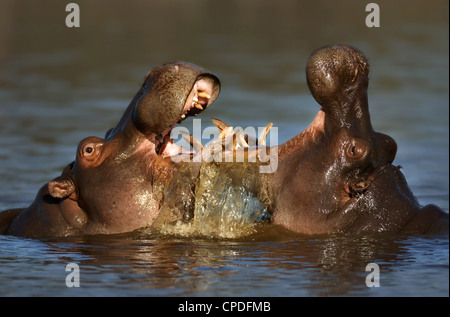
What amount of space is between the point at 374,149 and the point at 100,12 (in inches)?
984

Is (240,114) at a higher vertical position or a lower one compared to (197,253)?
higher

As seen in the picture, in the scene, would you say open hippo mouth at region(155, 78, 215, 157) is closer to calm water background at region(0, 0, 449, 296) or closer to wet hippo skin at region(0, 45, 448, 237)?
wet hippo skin at region(0, 45, 448, 237)

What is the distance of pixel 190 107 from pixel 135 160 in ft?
2.25

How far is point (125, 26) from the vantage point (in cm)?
2902

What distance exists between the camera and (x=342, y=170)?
808cm

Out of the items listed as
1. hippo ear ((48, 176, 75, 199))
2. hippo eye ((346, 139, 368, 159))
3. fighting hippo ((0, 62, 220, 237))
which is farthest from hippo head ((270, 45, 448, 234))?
hippo ear ((48, 176, 75, 199))

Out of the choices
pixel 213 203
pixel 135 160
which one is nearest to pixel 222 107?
pixel 213 203

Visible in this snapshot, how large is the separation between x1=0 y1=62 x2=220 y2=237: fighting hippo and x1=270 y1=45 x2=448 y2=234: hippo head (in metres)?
0.96

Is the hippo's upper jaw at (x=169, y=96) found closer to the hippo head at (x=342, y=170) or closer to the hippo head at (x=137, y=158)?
the hippo head at (x=137, y=158)

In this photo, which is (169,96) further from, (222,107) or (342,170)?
(222,107)

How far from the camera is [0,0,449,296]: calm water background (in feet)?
25.5

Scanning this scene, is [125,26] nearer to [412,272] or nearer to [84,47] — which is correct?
[84,47]

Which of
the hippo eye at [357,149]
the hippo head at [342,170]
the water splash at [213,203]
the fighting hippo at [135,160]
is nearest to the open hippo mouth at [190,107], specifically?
the fighting hippo at [135,160]
